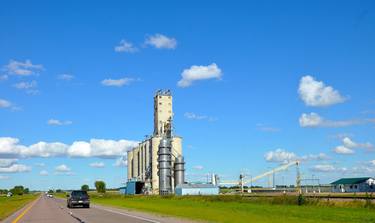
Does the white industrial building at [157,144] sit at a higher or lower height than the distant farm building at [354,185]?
higher

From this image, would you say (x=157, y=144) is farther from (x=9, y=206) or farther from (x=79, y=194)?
(x=79, y=194)

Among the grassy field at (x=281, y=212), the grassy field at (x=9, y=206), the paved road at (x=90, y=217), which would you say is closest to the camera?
the grassy field at (x=281, y=212)

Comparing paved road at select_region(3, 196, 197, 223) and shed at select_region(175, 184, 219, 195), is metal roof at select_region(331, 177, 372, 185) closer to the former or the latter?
shed at select_region(175, 184, 219, 195)

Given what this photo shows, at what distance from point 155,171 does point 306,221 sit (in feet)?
276

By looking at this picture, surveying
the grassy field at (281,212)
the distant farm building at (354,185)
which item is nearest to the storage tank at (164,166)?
the distant farm building at (354,185)

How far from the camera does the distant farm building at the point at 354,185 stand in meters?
105

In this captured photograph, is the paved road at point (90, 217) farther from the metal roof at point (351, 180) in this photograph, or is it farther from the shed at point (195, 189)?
the metal roof at point (351, 180)

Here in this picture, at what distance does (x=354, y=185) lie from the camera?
112 meters

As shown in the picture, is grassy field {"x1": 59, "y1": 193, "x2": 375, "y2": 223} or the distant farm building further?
the distant farm building

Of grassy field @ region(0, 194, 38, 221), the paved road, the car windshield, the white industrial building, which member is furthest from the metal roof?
the paved road

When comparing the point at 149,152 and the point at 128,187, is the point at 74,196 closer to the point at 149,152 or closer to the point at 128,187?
the point at 149,152

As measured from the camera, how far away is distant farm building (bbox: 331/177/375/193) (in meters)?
105

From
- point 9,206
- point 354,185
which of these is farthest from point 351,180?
point 9,206

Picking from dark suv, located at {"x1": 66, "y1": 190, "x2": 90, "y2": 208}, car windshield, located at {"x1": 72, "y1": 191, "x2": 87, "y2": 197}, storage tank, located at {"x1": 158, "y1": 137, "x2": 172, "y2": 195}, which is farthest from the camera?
storage tank, located at {"x1": 158, "y1": 137, "x2": 172, "y2": 195}
